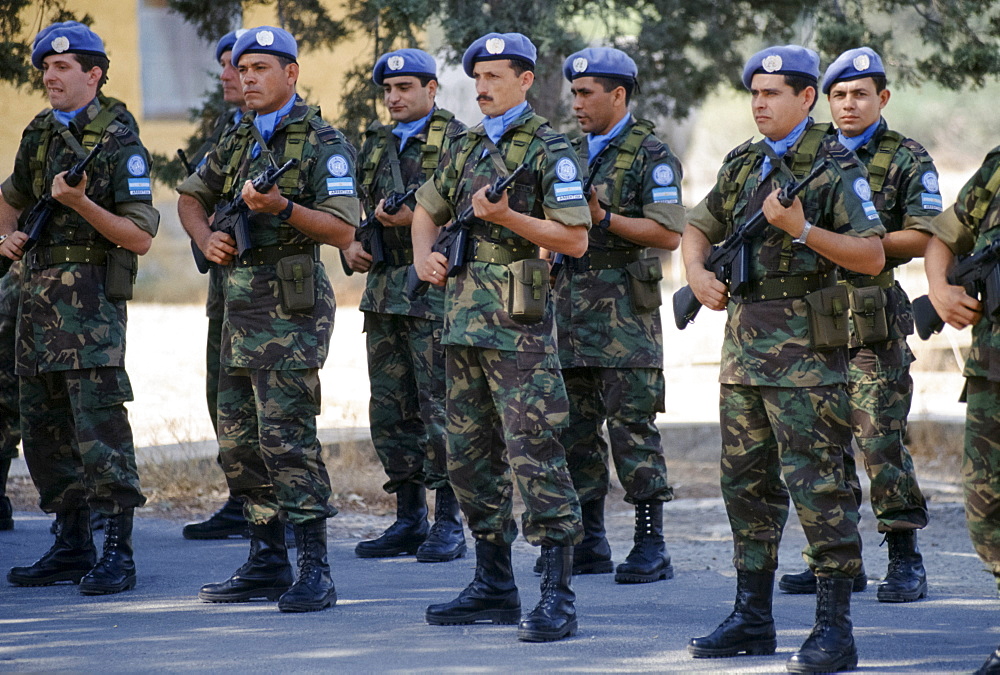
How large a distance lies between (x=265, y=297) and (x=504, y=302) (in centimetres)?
112

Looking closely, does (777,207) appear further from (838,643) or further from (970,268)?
(838,643)

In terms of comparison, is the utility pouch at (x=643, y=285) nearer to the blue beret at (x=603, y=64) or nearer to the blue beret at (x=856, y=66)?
the blue beret at (x=603, y=64)

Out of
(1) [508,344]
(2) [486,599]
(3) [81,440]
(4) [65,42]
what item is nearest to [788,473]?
(1) [508,344]

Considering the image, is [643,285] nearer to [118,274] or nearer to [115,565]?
[118,274]

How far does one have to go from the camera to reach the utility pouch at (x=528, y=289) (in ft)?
16.2

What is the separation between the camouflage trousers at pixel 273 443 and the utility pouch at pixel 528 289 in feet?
3.56

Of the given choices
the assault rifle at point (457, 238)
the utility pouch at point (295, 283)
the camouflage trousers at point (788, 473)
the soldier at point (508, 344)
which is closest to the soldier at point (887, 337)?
the camouflage trousers at point (788, 473)

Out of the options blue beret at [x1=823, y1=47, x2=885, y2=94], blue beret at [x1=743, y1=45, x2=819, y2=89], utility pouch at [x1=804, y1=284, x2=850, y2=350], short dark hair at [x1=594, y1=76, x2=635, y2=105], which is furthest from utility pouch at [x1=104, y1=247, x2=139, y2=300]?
blue beret at [x1=823, y1=47, x2=885, y2=94]

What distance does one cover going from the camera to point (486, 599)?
521cm

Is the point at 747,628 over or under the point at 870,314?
under

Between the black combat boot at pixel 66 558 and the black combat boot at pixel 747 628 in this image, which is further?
the black combat boot at pixel 66 558

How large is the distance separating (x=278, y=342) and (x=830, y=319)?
2.30m

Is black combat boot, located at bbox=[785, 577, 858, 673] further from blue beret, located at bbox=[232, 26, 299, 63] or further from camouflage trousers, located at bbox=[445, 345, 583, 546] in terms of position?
blue beret, located at bbox=[232, 26, 299, 63]

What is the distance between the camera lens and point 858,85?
6.07m
